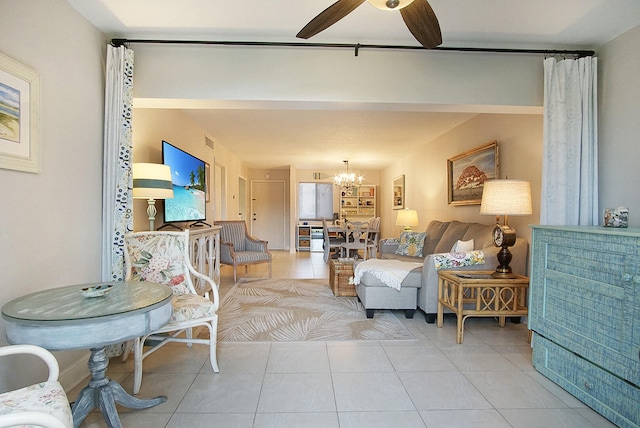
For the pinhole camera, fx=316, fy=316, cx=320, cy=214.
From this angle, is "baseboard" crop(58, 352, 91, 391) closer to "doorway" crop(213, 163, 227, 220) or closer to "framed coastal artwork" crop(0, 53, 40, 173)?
"framed coastal artwork" crop(0, 53, 40, 173)

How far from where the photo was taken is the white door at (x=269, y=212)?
371 inches

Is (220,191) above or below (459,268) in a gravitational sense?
above

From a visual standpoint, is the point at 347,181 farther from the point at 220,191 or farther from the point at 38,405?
the point at 38,405

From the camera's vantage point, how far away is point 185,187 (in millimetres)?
3795

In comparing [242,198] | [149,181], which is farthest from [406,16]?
[242,198]

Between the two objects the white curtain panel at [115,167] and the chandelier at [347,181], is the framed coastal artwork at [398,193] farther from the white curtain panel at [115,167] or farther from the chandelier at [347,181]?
the white curtain panel at [115,167]

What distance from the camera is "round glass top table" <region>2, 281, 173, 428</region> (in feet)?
4.08

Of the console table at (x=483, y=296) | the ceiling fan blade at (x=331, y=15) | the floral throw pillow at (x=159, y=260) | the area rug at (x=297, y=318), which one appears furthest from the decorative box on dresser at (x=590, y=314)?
the floral throw pillow at (x=159, y=260)

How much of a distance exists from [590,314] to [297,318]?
2.37 meters

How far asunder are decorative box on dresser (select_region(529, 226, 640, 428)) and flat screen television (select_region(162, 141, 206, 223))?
133 inches

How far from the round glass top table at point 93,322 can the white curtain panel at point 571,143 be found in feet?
9.38

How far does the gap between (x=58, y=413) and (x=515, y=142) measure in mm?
4127

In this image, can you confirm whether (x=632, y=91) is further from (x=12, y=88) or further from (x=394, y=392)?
(x=12, y=88)

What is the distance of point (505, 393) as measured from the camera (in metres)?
1.98
